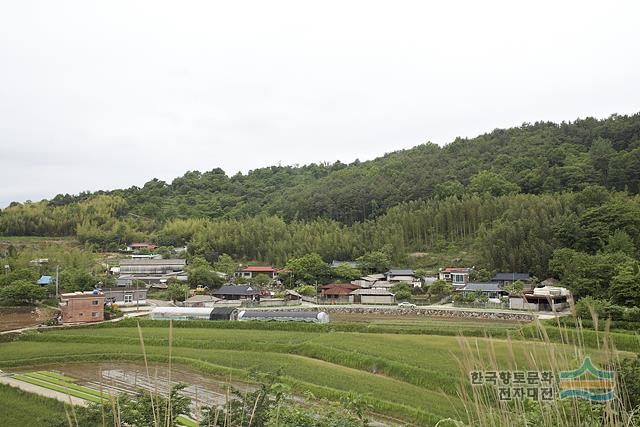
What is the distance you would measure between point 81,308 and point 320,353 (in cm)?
1734

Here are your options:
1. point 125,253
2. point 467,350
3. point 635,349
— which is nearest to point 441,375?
point 635,349

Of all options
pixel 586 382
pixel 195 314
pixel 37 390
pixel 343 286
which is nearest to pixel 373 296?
pixel 343 286

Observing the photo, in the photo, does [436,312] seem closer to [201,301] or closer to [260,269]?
[201,301]

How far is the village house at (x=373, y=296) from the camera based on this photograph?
1382 inches

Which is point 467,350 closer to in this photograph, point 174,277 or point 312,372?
point 312,372

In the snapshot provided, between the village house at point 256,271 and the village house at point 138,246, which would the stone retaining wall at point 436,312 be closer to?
the village house at point 256,271

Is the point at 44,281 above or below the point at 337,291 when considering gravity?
above

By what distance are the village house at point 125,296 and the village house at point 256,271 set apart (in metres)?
11.1

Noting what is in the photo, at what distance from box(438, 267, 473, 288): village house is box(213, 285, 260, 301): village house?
1637 centimetres

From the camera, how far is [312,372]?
16.1 meters

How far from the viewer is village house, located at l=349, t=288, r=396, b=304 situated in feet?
115

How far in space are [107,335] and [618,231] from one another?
112 ft

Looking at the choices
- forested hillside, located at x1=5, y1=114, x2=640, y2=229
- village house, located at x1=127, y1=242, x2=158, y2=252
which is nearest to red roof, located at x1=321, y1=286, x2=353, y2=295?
forested hillside, located at x1=5, y1=114, x2=640, y2=229

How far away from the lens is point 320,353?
1925 cm
